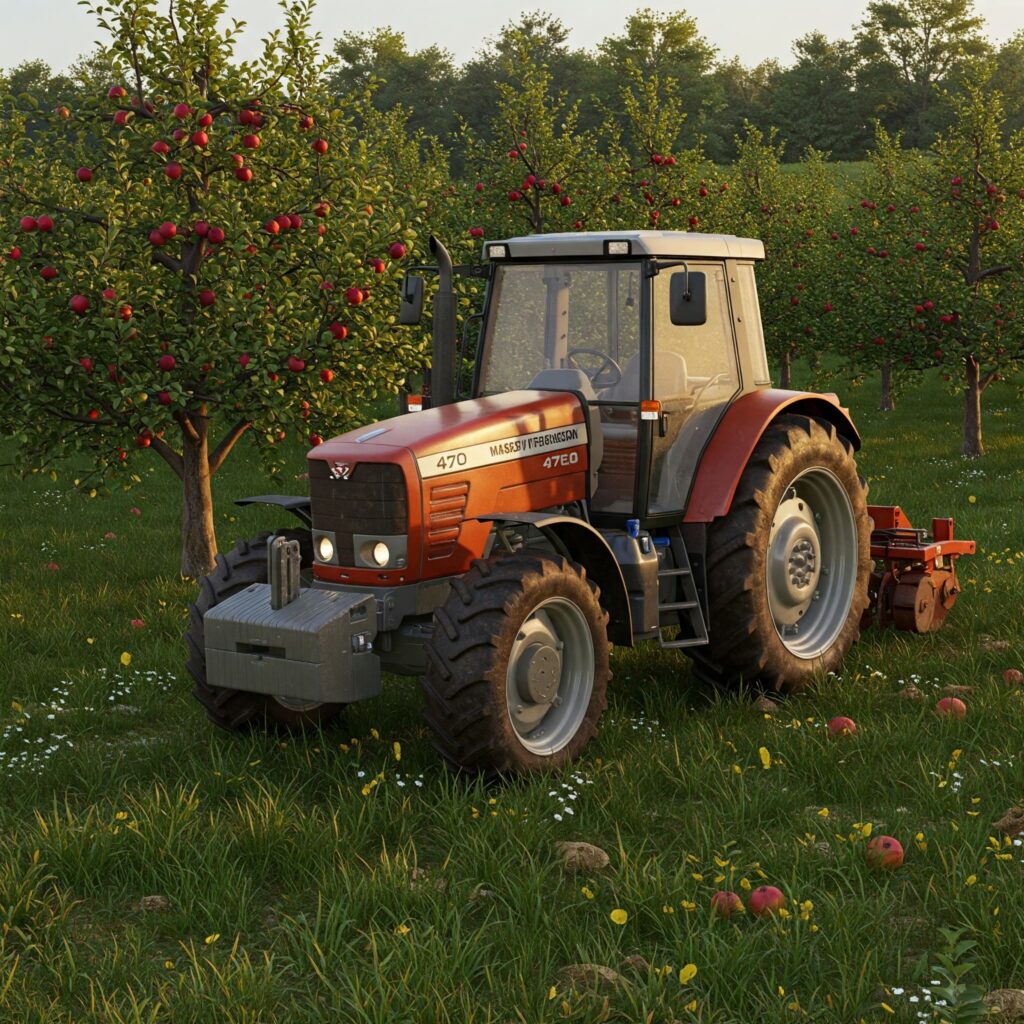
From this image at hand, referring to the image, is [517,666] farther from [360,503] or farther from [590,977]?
[590,977]

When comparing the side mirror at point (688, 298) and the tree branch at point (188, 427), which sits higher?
the side mirror at point (688, 298)

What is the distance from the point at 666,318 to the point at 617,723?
2026 millimetres

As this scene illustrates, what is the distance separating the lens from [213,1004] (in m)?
3.71

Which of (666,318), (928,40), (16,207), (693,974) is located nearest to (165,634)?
(16,207)

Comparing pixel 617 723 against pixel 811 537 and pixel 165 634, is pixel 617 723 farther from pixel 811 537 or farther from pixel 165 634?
pixel 165 634

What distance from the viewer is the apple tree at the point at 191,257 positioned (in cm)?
887

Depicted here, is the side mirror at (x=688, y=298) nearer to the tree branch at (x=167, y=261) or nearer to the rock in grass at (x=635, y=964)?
the rock in grass at (x=635, y=964)

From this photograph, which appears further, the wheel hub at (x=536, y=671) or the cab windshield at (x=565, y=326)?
the cab windshield at (x=565, y=326)

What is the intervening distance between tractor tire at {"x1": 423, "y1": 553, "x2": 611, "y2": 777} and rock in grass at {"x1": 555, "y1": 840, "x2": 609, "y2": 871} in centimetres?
69

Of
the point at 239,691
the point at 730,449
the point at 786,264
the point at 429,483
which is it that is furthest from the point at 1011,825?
the point at 786,264

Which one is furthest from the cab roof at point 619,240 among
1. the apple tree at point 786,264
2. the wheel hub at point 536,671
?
the apple tree at point 786,264

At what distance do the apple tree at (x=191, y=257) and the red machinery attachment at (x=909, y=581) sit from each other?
387 centimetres

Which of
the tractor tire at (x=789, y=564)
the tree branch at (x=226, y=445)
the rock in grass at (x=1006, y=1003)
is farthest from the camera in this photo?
the tree branch at (x=226, y=445)

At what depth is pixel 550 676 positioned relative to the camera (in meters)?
5.59
